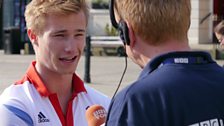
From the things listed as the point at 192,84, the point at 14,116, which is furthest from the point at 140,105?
the point at 14,116

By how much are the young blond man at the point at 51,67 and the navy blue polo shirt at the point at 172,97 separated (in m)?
0.95

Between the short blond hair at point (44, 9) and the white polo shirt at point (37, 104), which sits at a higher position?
the short blond hair at point (44, 9)

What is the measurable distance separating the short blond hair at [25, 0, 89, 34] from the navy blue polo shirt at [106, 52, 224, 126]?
0.95 m

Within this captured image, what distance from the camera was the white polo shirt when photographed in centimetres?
308

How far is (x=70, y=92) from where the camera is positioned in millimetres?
3414

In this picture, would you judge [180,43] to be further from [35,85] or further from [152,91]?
[35,85]

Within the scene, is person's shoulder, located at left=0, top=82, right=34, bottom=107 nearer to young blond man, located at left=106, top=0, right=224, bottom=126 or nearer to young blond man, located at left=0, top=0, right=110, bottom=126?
young blond man, located at left=0, top=0, right=110, bottom=126

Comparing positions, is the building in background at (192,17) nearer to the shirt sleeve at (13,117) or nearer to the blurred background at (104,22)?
the blurred background at (104,22)

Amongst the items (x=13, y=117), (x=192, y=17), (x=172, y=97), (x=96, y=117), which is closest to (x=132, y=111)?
(x=172, y=97)

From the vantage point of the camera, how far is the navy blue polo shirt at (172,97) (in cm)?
219

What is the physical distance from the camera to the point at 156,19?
2.28m

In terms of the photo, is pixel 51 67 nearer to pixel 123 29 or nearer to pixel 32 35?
pixel 32 35

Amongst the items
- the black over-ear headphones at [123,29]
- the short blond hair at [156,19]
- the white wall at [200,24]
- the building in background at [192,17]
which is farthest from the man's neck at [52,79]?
the white wall at [200,24]

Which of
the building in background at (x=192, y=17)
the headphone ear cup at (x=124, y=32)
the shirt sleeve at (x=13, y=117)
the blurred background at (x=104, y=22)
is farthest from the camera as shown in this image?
the building in background at (x=192, y=17)
